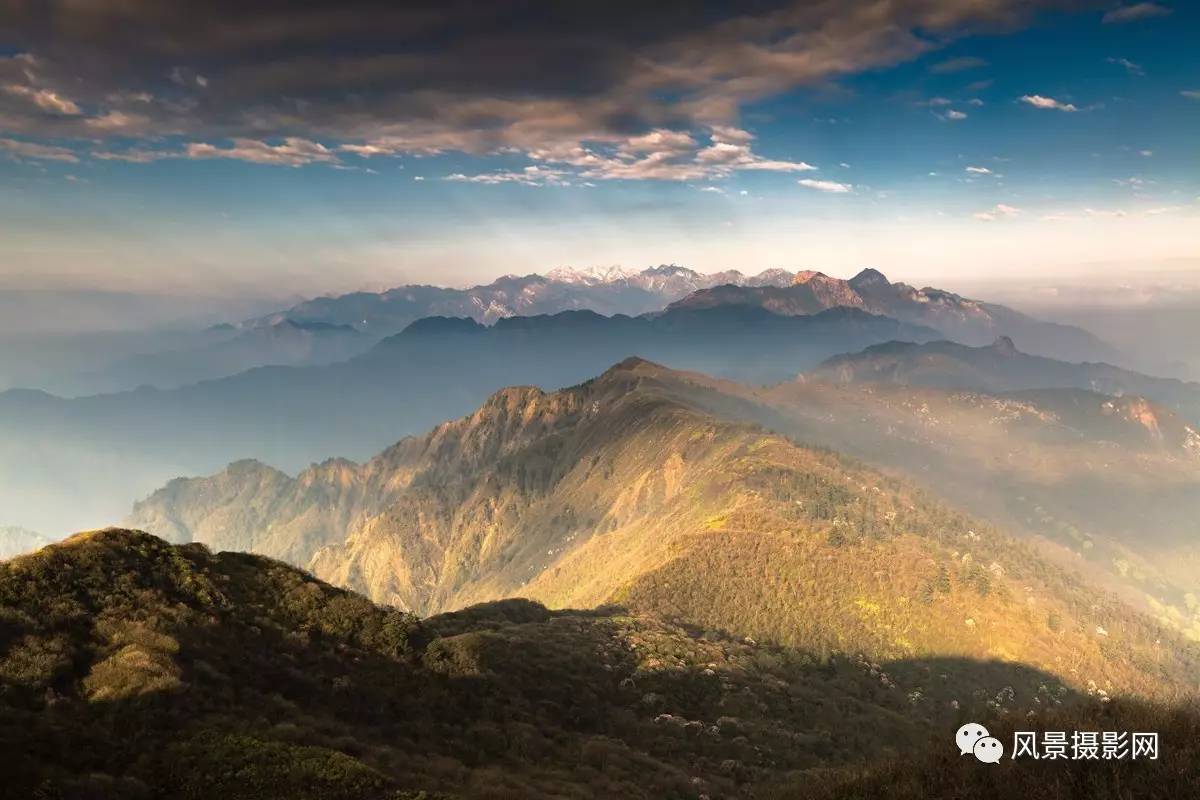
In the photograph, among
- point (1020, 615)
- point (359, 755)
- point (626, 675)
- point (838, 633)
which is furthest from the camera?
point (1020, 615)

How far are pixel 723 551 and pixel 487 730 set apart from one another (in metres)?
154

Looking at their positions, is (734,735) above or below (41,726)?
below

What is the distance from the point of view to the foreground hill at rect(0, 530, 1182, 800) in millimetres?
25000

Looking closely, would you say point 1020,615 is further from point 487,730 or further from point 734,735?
point 487,730

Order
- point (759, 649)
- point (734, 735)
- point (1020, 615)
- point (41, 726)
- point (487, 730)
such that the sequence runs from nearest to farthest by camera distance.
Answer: point (41, 726), point (487, 730), point (734, 735), point (759, 649), point (1020, 615)

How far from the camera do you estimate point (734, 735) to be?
6612cm

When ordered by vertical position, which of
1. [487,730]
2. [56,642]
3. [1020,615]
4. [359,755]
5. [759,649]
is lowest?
[1020,615]

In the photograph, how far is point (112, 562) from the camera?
39.1m

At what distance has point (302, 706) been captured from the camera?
35.7 meters

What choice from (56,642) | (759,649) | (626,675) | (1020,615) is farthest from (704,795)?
(1020,615)

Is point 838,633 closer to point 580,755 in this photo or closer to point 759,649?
point 759,649

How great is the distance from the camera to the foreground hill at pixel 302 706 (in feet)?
82.0

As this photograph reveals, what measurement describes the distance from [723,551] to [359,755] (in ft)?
545

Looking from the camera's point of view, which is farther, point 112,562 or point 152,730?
point 112,562
